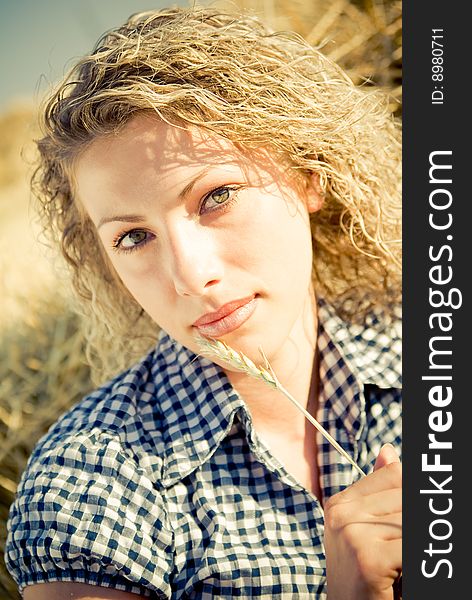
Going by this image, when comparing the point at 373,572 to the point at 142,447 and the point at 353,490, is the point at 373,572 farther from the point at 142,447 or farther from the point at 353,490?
the point at 142,447

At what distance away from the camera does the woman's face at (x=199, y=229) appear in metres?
1.51

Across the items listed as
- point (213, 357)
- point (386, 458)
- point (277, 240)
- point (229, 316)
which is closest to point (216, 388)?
point (213, 357)

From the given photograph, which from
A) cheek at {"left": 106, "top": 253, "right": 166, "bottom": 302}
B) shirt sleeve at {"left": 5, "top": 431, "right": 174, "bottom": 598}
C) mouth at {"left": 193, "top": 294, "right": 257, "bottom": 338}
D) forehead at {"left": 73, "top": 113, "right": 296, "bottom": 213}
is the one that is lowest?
shirt sleeve at {"left": 5, "top": 431, "right": 174, "bottom": 598}

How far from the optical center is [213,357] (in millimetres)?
1698

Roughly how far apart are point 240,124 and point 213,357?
0.53m

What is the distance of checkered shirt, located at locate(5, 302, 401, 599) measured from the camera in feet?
5.23

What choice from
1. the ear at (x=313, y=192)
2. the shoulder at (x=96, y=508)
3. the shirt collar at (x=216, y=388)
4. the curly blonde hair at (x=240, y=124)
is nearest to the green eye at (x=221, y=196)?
the curly blonde hair at (x=240, y=124)

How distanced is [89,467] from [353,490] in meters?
0.65

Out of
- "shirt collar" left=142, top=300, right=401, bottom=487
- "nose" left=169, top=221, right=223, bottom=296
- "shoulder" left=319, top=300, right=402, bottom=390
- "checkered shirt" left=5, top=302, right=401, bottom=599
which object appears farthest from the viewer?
"shoulder" left=319, top=300, right=402, bottom=390

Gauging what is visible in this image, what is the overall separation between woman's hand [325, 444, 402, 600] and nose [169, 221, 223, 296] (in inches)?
Result: 19.6

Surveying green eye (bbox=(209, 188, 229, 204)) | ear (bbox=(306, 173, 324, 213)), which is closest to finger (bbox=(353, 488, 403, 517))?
green eye (bbox=(209, 188, 229, 204))

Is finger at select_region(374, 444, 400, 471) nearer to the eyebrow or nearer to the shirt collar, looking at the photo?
the shirt collar

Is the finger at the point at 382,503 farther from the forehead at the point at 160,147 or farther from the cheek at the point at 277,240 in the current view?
the forehead at the point at 160,147

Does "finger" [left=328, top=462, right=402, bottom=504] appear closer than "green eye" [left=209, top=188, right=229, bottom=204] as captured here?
Yes
